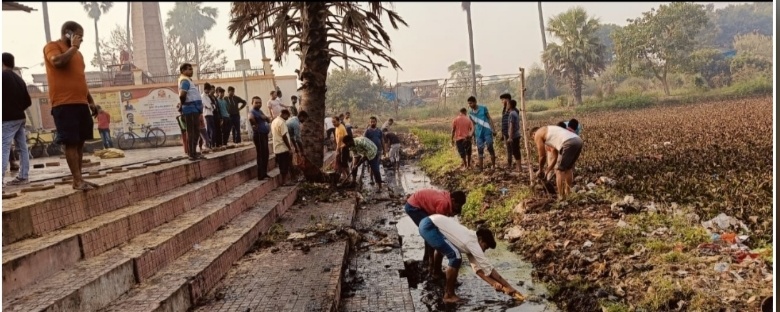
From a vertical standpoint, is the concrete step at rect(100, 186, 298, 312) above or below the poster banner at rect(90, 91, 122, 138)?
below

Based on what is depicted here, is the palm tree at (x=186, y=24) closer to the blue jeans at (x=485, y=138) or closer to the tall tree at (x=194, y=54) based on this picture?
the tall tree at (x=194, y=54)

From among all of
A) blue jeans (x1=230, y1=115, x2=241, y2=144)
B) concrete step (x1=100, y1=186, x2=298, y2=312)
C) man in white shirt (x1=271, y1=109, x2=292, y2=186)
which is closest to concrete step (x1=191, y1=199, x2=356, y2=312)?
concrete step (x1=100, y1=186, x2=298, y2=312)

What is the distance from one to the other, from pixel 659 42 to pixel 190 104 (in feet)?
55.7

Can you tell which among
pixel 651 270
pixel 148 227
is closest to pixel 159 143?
pixel 148 227

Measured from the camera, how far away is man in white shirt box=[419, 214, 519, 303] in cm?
547

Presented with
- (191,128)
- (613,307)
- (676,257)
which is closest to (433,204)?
(613,307)

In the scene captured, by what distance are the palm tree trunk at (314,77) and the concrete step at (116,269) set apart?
4.75 meters

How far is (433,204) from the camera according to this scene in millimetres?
6086

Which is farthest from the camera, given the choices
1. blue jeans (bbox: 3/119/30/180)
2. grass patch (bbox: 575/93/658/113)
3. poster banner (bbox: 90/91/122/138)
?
grass patch (bbox: 575/93/658/113)

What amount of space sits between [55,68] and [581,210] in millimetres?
5964

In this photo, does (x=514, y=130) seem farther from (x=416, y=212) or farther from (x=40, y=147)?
(x=40, y=147)

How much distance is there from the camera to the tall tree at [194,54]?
38.8ft

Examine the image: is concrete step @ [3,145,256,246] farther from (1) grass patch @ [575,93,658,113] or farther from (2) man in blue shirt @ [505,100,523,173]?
(1) grass patch @ [575,93,658,113]

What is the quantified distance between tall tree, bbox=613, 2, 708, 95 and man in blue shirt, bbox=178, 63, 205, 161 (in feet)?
48.9
